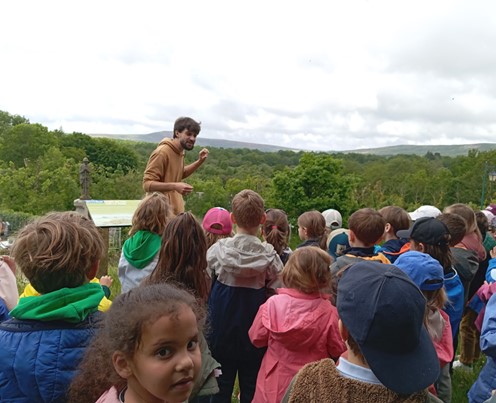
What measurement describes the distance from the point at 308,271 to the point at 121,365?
133 centimetres

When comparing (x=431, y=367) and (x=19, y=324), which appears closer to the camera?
(x=431, y=367)

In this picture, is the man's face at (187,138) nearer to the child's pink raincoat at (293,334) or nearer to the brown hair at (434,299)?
the child's pink raincoat at (293,334)

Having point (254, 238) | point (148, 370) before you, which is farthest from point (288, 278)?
point (148, 370)

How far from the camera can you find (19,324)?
1635 mm

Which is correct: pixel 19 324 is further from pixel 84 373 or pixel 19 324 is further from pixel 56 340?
pixel 84 373

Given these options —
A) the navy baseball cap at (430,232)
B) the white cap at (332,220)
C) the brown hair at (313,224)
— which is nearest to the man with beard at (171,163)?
the brown hair at (313,224)

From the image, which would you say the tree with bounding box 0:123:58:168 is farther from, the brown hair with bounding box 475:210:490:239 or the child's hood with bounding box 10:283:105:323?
the child's hood with bounding box 10:283:105:323

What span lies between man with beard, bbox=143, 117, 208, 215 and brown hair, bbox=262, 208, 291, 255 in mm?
816

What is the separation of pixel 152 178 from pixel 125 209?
43.7 inches

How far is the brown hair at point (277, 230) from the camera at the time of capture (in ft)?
12.1

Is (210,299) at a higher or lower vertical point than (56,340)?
lower

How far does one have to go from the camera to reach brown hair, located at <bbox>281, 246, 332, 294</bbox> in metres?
2.47

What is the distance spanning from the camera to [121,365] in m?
1.36

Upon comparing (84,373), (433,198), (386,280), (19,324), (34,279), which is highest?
(386,280)
